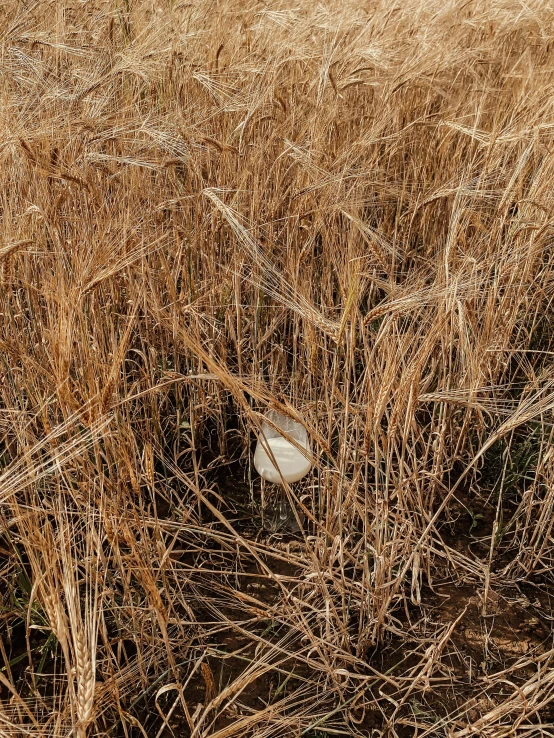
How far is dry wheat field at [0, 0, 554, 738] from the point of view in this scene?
3.47 ft

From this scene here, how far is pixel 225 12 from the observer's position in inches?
101

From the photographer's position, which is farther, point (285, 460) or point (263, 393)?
point (285, 460)

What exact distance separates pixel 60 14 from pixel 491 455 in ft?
6.45

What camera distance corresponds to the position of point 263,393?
122 cm

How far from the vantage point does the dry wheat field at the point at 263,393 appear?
1.06 meters

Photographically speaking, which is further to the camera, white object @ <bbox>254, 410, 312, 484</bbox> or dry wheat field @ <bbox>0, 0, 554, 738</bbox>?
white object @ <bbox>254, 410, 312, 484</bbox>

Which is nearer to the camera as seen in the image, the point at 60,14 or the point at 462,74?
the point at 60,14

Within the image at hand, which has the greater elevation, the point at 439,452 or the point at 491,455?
the point at 439,452

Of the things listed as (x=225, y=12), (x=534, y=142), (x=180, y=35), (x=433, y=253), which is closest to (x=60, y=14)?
(x=180, y=35)

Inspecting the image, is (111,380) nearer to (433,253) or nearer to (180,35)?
(433,253)

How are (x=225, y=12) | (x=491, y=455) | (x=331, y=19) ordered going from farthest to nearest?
1. (x=225, y=12)
2. (x=331, y=19)
3. (x=491, y=455)

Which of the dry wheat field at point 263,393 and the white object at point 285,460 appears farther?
the white object at point 285,460

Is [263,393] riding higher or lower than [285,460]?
higher

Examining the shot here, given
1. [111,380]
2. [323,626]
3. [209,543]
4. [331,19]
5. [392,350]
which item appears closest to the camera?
[111,380]
